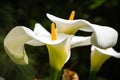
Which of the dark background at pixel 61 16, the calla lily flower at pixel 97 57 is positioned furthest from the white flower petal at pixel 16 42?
the dark background at pixel 61 16

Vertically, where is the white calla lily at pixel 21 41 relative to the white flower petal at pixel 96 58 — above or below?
above

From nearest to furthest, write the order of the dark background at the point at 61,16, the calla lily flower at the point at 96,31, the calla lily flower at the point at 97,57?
the calla lily flower at the point at 96,31 < the calla lily flower at the point at 97,57 < the dark background at the point at 61,16

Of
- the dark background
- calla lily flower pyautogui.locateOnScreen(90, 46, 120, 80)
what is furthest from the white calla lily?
the dark background

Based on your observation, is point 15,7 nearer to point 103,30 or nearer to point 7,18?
point 7,18

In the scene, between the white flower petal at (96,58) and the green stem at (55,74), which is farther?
the white flower petal at (96,58)

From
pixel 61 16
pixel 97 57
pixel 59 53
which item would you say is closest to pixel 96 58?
pixel 97 57

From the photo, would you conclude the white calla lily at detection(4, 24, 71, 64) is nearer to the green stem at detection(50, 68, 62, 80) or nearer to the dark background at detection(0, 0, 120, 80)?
the green stem at detection(50, 68, 62, 80)

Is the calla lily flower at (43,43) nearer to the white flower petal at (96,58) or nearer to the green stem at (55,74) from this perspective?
the green stem at (55,74)
